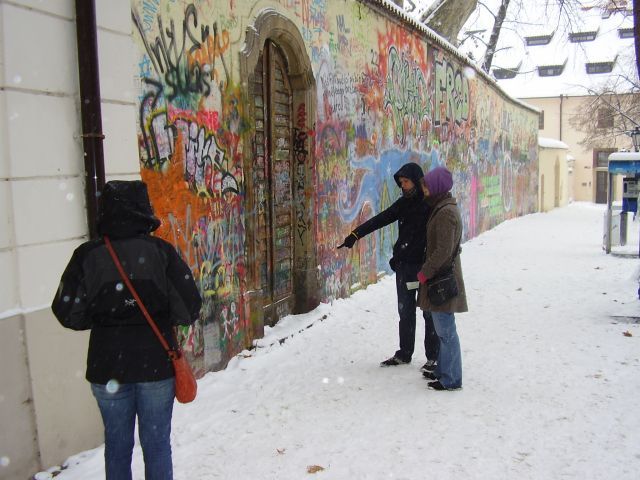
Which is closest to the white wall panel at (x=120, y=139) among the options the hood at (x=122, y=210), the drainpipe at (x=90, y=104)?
the drainpipe at (x=90, y=104)

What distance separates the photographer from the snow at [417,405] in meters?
3.56

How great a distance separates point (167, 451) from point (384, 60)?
7.26 metres

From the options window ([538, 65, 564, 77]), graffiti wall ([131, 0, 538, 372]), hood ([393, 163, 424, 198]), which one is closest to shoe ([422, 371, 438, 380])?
hood ([393, 163, 424, 198])

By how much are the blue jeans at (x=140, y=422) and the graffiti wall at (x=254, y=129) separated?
6.27ft

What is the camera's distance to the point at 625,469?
3471 mm

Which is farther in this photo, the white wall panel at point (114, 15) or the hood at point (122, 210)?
the white wall panel at point (114, 15)

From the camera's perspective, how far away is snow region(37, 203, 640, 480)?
3559mm

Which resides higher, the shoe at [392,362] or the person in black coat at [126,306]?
the person in black coat at [126,306]

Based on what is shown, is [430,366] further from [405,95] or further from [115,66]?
[405,95]

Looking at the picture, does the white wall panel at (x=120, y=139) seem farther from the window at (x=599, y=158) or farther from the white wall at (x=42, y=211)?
the window at (x=599, y=158)

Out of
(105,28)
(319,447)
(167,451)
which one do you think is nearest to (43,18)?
(105,28)

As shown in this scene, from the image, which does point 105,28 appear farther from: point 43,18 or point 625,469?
point 625,469

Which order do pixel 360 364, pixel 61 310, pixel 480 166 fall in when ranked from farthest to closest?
pixel 480 166 < pixel 360 364 < pixel 61 310

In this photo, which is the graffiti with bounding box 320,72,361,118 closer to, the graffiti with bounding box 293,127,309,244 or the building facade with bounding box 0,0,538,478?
the building facade with bounding box 0,0,538,478
